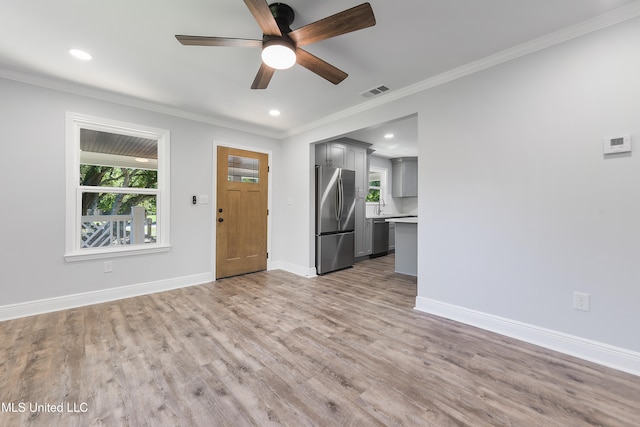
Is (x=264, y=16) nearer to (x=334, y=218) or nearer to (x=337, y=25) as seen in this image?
(x=337, y=25)

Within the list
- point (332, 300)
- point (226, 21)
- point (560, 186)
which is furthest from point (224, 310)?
point (560, 186)

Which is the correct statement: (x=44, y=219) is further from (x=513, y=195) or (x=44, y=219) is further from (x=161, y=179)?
(x=513, y=195)

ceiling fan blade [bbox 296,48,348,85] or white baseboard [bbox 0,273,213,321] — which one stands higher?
ceiling fan blade [bbox 296,48,348,85]

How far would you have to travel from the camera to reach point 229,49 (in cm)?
230

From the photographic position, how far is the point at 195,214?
156 inches

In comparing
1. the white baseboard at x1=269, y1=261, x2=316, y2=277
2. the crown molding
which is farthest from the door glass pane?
the white baseboard at x1=269, y1=261, x2=316, y2=277

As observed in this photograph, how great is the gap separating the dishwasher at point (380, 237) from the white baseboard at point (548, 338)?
10.2ft

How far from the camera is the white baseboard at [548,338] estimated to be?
186cm

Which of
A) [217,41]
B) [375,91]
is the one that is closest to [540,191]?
[375,91]

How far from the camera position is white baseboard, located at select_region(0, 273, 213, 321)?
8.93 feet

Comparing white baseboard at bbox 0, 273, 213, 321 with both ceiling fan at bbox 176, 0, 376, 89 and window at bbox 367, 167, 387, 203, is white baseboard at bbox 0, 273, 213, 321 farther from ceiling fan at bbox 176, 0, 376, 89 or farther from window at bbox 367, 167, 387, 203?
window at bbox 367, 167, 387, 203

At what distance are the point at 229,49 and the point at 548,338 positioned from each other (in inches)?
143

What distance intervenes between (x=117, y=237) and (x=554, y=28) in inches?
201

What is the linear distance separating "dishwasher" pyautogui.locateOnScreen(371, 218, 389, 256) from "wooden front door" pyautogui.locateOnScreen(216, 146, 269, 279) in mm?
2545
